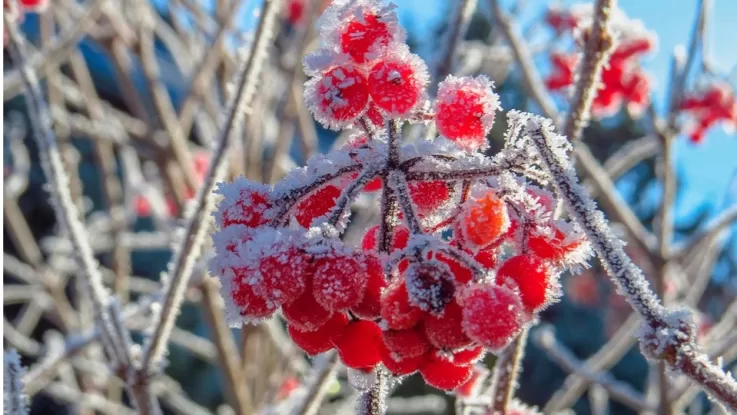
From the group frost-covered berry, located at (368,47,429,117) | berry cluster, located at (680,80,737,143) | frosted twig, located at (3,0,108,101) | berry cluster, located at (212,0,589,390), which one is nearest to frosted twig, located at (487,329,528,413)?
berry cluster, located at (212,0,589,390)

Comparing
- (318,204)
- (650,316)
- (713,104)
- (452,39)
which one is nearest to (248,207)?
(318,204)

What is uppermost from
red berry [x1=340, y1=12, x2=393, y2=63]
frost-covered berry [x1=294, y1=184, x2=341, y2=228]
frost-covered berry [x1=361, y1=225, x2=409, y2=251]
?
red berry [x1=340, y1=12, x2=393, y2=63]

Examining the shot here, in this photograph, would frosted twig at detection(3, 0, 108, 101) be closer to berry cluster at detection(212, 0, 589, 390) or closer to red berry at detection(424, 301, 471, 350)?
berry cluster at detection(212, 0, 589, 390)

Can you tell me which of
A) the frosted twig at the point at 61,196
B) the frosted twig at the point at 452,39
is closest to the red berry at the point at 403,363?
the frosted twig at the point at 61,196

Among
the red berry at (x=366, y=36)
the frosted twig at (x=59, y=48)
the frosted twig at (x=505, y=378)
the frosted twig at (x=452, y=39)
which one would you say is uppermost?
the frosted twig at (x=59, y=48)

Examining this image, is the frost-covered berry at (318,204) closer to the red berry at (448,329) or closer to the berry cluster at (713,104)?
the red berry at (448,329)

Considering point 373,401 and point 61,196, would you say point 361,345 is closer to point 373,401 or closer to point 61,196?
point 373,401

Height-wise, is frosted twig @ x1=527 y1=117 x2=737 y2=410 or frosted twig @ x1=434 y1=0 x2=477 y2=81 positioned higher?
frosted twig @ x1=434 y1=0 x2=477 y2=81
